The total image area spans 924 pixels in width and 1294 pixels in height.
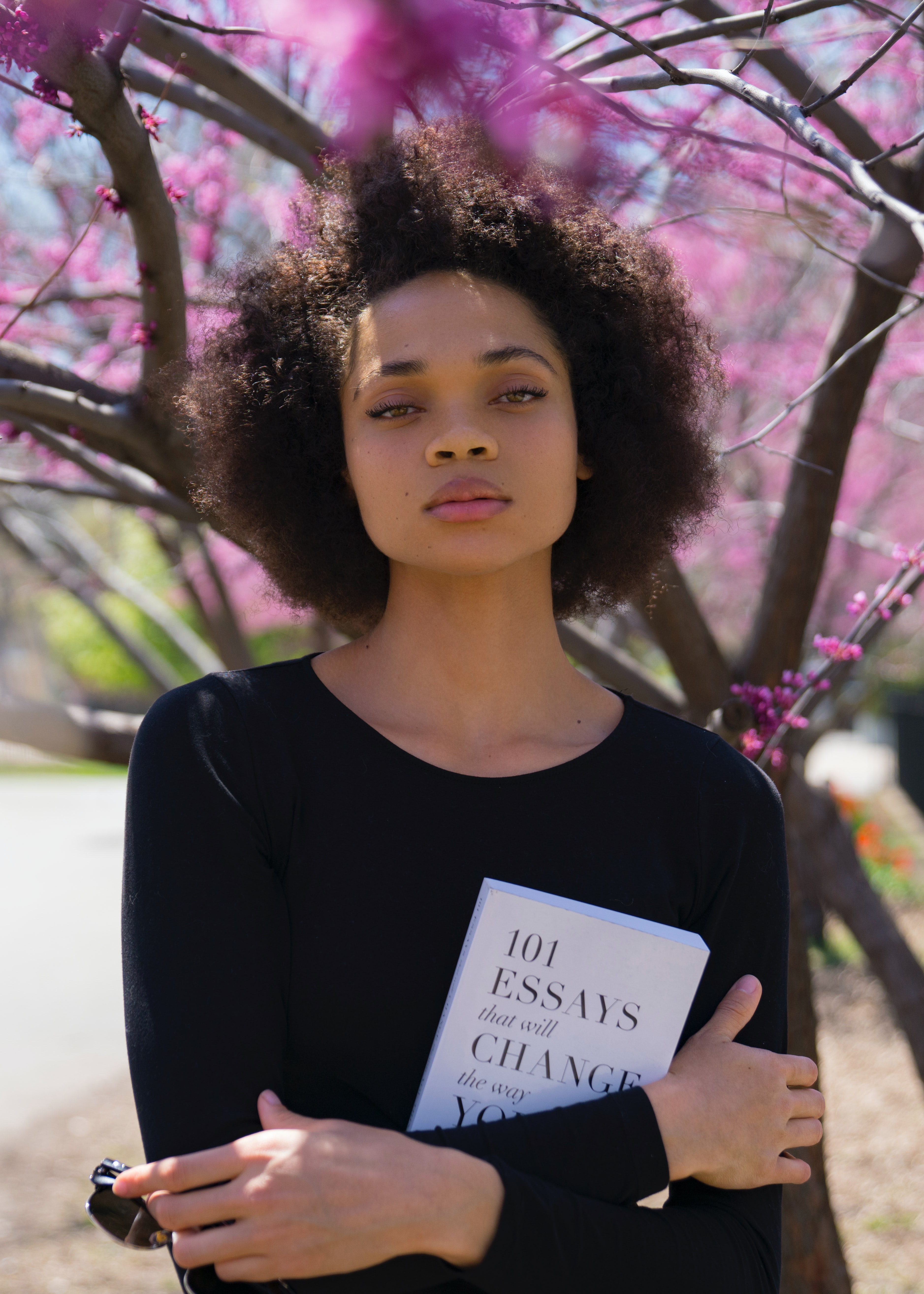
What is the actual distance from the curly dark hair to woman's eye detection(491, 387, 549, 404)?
137 millimetres

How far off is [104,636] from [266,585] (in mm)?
20946

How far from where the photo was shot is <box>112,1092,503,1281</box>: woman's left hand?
1041 mm

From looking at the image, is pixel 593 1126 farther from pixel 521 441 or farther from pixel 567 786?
pixel 521 441

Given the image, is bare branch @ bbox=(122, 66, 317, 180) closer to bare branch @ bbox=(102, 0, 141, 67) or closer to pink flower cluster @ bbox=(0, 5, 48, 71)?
bare branch @ bbox=(102, 0, 141, 67)

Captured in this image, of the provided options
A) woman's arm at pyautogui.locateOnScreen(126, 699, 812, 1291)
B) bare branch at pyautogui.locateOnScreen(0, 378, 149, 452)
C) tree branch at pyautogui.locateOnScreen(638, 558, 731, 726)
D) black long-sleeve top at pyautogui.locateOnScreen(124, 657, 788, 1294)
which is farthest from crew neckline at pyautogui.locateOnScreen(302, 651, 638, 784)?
tree branch at pyautogui.locateOnScreen(638, 558, 731, 726)

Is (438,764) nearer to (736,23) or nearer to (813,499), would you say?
(736,23)

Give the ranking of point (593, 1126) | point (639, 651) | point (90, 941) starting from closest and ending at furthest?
point (593, 1126) → point (90, 941) → point (639, 651)

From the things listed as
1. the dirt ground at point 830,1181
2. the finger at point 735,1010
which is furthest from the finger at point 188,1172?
the dirt ground at point 830,1181

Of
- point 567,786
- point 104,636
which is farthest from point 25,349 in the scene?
point 104,636

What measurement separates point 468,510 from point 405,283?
1.04ft

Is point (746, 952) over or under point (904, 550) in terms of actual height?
under

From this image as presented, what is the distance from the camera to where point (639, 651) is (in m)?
14.1

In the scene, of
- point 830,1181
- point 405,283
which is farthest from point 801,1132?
point 830,1181

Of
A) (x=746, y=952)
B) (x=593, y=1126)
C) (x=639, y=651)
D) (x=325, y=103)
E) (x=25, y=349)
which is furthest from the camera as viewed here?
(x=639, y=651)
